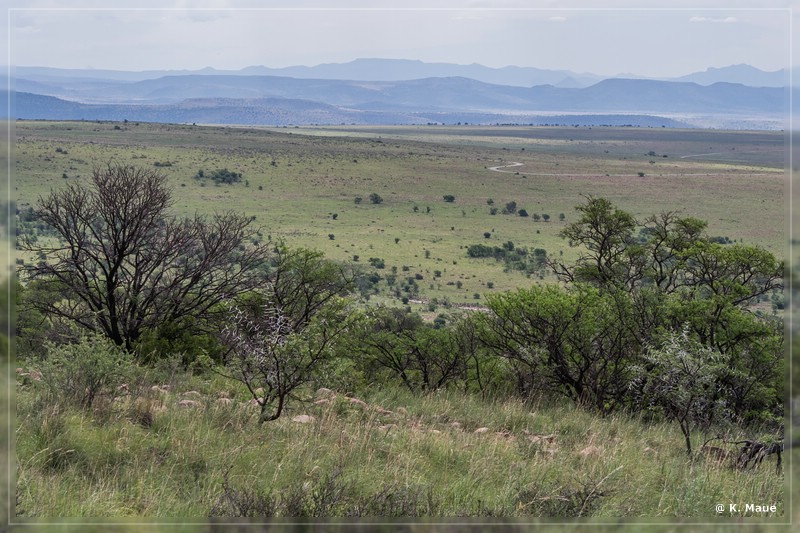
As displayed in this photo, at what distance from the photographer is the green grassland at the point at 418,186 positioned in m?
54.0

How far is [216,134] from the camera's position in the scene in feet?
366

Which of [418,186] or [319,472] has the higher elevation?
[418,186]

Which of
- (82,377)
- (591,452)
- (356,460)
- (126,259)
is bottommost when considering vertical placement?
(591,452)

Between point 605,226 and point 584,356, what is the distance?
614 centimetres

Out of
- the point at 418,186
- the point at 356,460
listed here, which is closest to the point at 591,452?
the point at 356,460

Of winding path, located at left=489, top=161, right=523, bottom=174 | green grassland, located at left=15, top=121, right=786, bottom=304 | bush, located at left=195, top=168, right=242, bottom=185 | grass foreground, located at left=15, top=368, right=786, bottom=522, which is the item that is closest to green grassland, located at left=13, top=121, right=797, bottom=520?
grass foreground, located at left=15, top=368, right=786, bottom=522

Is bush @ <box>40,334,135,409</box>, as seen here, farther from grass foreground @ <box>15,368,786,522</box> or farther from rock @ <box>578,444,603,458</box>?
rock @ <box>578,444,603,458</box>

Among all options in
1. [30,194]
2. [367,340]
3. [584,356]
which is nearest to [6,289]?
[584,356]

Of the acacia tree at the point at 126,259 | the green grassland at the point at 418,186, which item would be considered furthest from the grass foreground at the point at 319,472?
the green grassland at the point at 418,186

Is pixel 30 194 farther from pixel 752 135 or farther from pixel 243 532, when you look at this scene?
pixel 752 135

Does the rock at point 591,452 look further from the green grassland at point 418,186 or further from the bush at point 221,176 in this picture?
the bush at point 221,176

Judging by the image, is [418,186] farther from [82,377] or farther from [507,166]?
[82,377]

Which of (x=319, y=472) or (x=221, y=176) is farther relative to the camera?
(x=221, y=176)

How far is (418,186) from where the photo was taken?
83.2 metres
